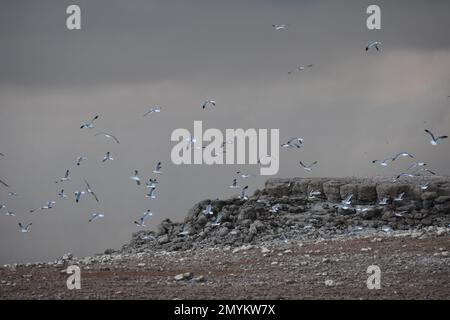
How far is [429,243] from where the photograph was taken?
950 inches

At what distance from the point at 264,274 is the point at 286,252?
2862 mm

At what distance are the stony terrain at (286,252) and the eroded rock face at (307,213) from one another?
0.13 ft

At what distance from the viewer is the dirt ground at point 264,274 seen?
1873 cm

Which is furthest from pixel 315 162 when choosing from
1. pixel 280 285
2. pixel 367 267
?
pixel 280 285

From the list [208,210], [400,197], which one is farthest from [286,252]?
[400,197]

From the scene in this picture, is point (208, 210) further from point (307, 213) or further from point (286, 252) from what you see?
point (286, 252)

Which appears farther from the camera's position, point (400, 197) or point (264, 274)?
point (400, 197)

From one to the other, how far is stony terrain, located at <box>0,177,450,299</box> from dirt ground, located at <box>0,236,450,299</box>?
0.03m

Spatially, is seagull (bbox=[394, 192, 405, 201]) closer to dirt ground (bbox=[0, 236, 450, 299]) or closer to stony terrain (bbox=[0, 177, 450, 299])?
stony terrain (bbox=[0, 177, 450, 299])

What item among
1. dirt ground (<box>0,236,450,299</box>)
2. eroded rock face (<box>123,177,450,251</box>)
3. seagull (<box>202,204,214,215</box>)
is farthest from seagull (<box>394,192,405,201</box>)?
seagull (<box>202,204,214,215</box>)

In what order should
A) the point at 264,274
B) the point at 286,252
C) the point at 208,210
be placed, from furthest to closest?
the point at 208,210
the point at 286,252
the point at 264,274

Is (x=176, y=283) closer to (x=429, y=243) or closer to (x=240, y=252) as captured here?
(x=240, y=252)

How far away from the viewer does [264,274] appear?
815 inches
